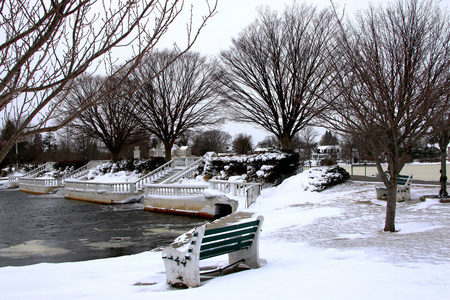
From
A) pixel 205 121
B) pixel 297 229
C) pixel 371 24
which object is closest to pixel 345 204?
pixel 297 229

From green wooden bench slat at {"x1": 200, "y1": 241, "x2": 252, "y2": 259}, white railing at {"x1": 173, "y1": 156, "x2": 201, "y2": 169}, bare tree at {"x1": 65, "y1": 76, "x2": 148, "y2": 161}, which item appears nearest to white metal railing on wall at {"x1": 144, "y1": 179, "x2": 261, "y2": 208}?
white railing at {"x1": 173, "y1": 156, "x2": 201, "y2": 169}

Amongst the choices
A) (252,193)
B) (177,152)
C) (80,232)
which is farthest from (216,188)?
(177,152)

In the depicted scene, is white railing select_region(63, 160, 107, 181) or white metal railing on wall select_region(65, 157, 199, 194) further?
white railing select_region(63, 160, 107, 181)

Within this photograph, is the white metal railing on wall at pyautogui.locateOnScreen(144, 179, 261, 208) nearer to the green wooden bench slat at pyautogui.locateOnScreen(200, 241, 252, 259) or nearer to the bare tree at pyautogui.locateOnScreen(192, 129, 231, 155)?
the green wooden bench slat at pyautogui.locateOnScreen(200, 241, 252, 259)

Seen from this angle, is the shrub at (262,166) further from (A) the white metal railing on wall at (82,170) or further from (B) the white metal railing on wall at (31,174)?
(B) the white metal railing on wall at (31,174)

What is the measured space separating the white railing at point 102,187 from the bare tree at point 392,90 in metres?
18.8

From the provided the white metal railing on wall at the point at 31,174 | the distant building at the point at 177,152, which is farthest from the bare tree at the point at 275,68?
the white metal railing on wall at the point at 31,174

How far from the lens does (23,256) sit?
1005cm

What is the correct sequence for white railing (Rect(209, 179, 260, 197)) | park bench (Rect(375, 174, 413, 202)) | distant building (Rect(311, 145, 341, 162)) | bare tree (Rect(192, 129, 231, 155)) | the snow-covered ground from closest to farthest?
the snow-covered ground
park bench (Rect(375, 174, 413, 202))
white railing (Rect(209, 179, 260, 197))
distant building (Rect(311, 145, 341, 162))
bare tree (Rect(192, 129, 231, 155))

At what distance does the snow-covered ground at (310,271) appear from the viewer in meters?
4.32

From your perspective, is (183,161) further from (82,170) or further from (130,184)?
(82,170)

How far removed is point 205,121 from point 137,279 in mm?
28584

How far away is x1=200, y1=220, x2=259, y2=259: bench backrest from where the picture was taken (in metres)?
5.18

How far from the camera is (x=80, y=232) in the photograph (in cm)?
1395
